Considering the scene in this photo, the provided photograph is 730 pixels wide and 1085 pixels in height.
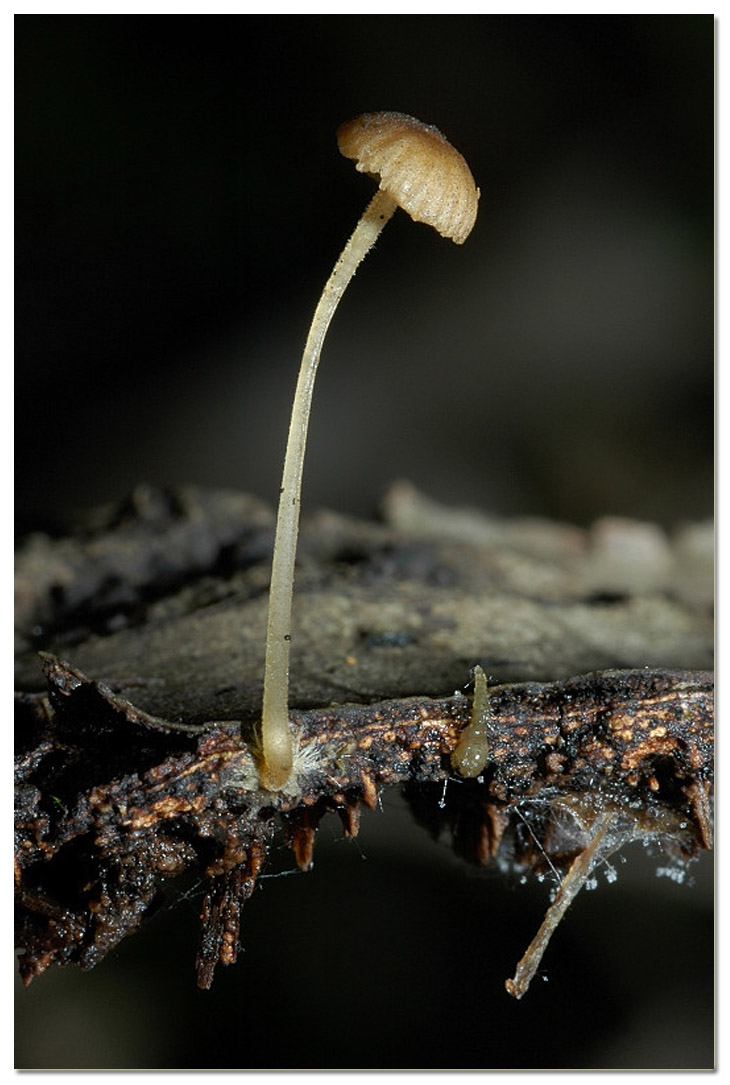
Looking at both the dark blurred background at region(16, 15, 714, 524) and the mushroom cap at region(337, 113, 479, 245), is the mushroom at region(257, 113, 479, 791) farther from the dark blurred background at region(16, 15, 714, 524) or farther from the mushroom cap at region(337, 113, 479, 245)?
the dark blurred background at region(16, 15, 714, 524)

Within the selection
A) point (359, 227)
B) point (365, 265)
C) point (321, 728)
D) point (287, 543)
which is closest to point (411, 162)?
point (359, 227)

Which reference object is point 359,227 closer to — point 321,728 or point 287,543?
point 287,543

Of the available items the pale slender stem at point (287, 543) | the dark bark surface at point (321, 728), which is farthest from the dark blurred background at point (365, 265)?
the pale slender stem at point (287, 543)

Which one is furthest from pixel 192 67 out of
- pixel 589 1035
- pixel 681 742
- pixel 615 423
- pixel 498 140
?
pixel 589 1035

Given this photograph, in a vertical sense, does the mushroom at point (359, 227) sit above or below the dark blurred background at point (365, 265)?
below

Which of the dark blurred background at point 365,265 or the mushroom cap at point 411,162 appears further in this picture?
the dark blurred background at point 365,265

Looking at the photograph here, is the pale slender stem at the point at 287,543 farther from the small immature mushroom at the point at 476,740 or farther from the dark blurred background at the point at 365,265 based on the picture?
the dark blurred background at the point at 365,265

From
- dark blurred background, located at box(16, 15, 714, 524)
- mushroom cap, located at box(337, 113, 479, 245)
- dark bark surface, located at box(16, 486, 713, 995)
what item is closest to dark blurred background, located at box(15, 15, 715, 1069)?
dark blurred background, located at box(16, 15, 714, 524)
